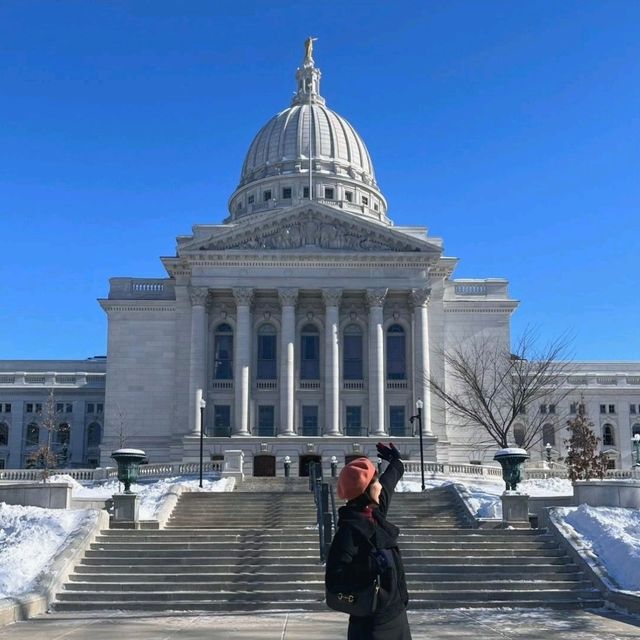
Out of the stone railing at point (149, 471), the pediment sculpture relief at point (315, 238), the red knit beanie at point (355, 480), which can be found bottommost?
the red knit beanie at point (355, 480)

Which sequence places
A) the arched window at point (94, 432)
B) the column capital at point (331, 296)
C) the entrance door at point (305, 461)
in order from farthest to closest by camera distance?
1. the arched window at point (94, 432)
2. the column capital at point (331, 296)
3. the entrance door at point (305, 461)

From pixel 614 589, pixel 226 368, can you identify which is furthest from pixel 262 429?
pixel 614 589

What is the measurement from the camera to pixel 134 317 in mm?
67312

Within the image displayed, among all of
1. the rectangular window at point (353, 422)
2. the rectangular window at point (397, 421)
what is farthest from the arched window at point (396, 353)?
the rectangular window at point (353, 422)

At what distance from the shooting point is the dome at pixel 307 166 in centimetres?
9012

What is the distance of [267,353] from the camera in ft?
213

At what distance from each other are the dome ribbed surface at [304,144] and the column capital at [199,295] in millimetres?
32311

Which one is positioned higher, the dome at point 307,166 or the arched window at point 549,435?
the dome at point 307,166

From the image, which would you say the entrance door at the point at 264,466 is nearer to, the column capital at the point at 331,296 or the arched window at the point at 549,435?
the column capital at the point at 331,296

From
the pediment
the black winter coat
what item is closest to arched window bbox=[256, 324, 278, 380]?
the pediment

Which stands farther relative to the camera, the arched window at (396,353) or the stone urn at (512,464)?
the arched window at (396,353)

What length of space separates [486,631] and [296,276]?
49104 millimetres

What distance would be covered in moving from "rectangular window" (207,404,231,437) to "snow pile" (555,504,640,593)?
134ft

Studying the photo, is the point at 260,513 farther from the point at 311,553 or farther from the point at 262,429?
the point at 262,429
